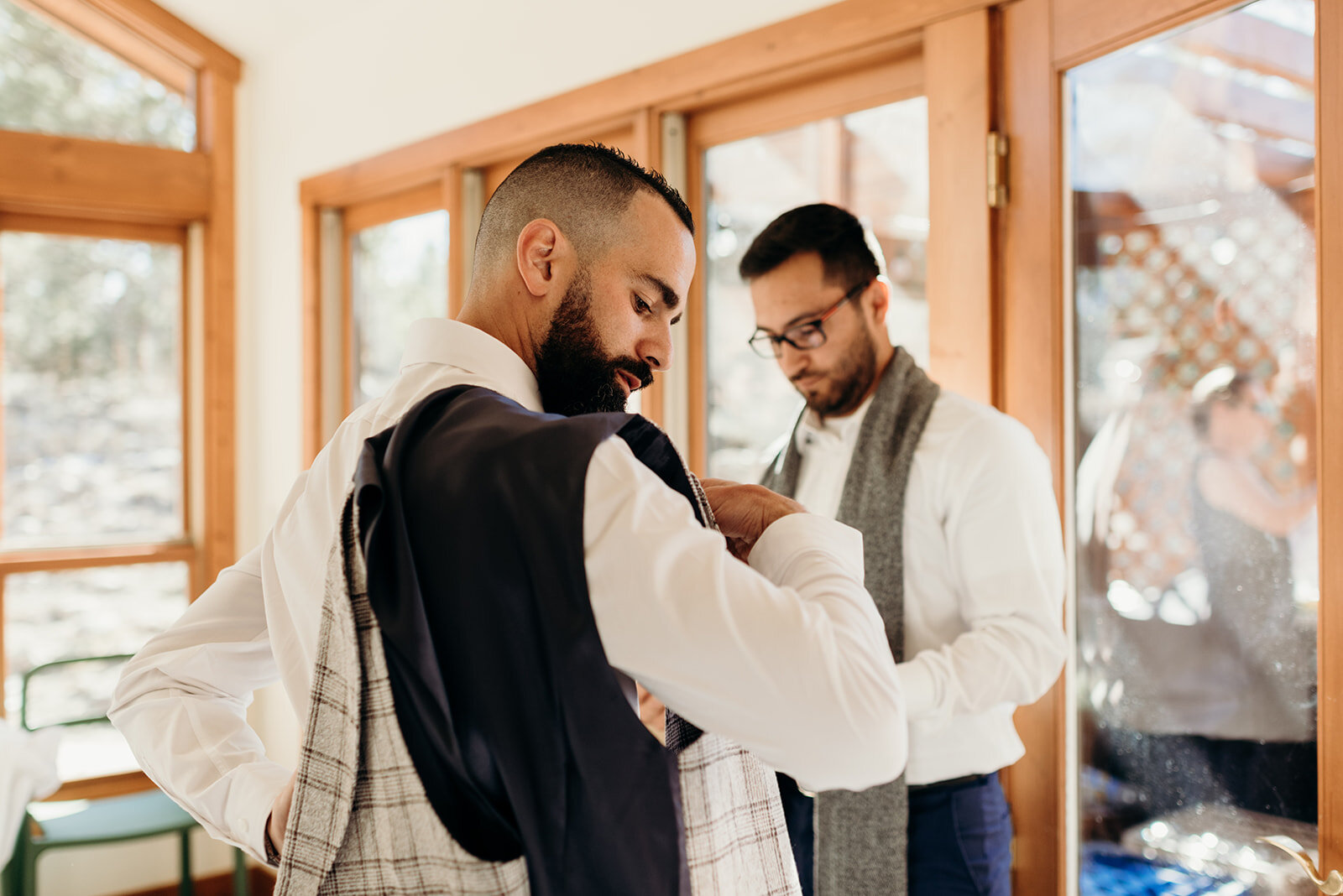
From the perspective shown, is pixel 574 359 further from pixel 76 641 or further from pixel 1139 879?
pixel 76 641

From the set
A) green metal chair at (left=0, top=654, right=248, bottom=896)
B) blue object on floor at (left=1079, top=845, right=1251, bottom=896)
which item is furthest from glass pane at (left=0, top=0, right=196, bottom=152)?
blue object on floor at (left=1079, top=845, right=1251, bottom=896)

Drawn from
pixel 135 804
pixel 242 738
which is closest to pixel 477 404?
pixel 242 738

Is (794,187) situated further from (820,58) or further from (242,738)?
(242,738)

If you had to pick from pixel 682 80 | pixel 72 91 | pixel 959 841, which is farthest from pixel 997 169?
pixel 72 91

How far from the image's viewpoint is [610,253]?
1009 millimetres

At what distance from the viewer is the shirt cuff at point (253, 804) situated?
2.84 ft

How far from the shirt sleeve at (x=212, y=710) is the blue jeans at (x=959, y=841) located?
857 mm

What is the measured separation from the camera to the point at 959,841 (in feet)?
4.97

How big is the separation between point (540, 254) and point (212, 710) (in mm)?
567

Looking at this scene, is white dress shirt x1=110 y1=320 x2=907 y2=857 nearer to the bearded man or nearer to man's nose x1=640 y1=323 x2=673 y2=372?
the bearded man

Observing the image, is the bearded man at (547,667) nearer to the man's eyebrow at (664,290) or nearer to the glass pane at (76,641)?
the man's eyebrow at (664,290)

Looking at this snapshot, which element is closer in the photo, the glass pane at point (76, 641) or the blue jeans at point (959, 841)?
the blue jeans at point (959, 841)

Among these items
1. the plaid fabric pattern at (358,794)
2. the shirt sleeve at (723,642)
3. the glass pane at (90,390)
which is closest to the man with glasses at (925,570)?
the shirt sleeve at (723,642)

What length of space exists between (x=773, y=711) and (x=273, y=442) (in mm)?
3275
